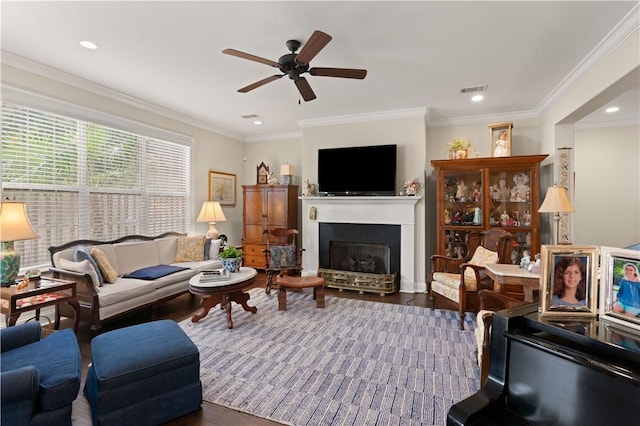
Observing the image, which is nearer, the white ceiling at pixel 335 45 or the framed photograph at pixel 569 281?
the framed photograph at pixel 569 281

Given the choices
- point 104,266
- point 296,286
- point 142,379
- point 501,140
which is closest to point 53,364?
point 142,379

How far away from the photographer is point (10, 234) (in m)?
2.59

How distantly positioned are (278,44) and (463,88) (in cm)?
238

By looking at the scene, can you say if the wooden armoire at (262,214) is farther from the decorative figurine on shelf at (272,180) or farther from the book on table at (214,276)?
the book on table at (214,276)

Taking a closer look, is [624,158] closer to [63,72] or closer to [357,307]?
[357,307]

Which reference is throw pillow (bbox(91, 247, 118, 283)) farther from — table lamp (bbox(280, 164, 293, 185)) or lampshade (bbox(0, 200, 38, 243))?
table lamp (bbox(280, 164, 293, 185))

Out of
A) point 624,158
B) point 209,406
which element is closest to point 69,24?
point 209,406

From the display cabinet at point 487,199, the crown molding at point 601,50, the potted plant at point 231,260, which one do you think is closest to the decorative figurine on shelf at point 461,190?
the display cabinet at point 487,199

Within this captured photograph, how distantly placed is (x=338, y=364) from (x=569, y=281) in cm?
198

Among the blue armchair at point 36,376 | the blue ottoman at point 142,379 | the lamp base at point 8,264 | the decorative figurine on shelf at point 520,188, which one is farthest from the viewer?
the decorative figurine on shelf at point 520,188

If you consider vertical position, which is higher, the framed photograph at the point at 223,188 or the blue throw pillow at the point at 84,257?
the framed photograph at the point at 223,188

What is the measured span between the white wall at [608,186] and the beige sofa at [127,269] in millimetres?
6125

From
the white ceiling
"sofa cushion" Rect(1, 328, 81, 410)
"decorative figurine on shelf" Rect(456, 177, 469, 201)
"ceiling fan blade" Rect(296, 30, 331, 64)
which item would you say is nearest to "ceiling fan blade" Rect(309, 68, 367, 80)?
"ceiling fan blade" Rect(296, 30, 331, 64)

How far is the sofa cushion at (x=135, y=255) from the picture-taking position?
398 cm
